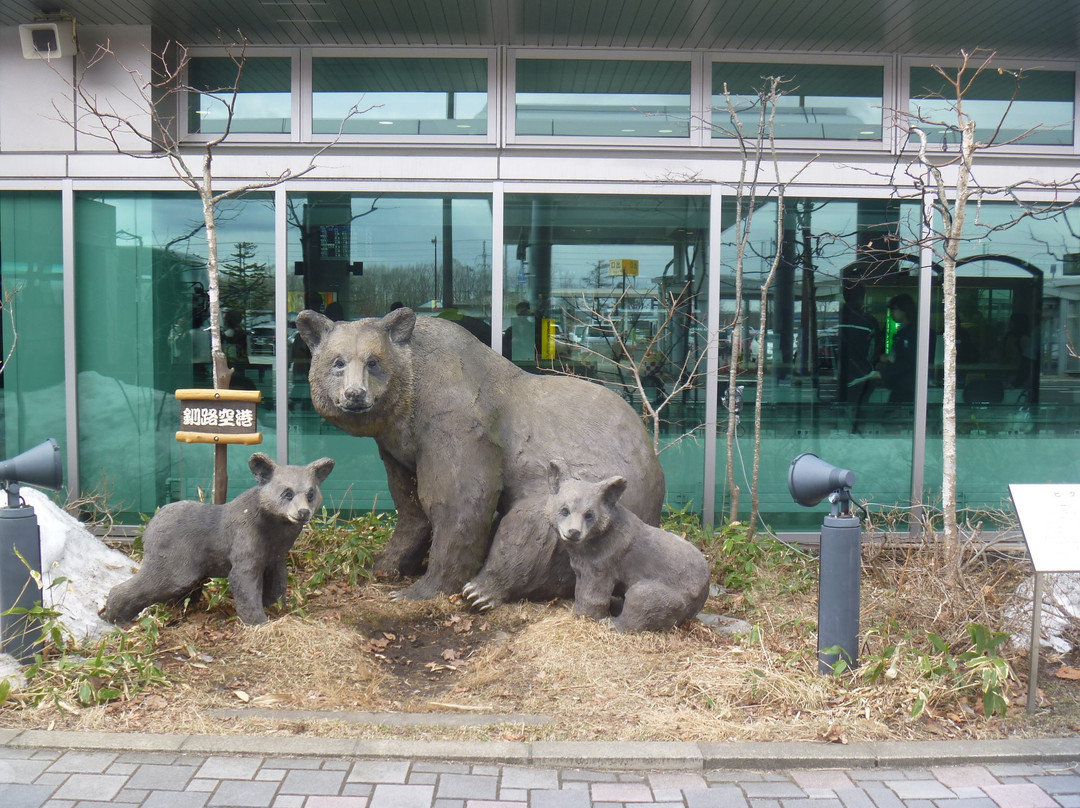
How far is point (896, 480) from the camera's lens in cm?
844

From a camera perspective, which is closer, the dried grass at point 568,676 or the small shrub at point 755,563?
the dried grass at point 568,676

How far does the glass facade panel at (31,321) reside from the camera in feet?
27.0

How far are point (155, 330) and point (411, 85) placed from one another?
10.8ft

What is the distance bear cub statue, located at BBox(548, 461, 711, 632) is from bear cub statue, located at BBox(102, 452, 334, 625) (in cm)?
152

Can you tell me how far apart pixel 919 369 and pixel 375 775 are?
652 cm

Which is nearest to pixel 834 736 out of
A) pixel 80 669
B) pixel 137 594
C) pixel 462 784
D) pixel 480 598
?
pixel 462 784

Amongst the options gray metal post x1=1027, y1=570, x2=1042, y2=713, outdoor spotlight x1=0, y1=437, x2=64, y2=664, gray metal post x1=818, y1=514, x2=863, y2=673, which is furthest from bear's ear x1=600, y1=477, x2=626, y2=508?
outdoor spotlight x1=0, y1=437, x2=64, y2=664

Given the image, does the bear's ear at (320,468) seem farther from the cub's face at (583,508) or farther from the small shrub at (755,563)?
the small shrub at (755,563)

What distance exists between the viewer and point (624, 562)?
17.3 ft

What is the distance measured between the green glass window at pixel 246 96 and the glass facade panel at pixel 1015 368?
6.38 metres

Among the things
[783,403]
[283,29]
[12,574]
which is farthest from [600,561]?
[283,29]

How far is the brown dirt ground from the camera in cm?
422

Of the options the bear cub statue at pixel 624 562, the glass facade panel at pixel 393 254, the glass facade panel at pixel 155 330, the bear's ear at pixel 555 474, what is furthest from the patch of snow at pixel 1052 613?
the glass facade panel at pixel 155 330

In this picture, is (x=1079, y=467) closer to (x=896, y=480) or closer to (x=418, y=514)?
(x=896, y=480)
